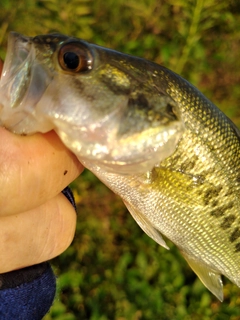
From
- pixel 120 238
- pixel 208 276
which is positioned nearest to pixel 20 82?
pixel 208 276

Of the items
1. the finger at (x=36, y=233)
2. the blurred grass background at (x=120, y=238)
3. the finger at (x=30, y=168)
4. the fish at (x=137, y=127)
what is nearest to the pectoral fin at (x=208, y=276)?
the fish at (x=137, y=127)

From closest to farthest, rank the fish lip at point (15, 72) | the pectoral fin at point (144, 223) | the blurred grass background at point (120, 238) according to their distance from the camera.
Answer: the fish lip at point (15, 72), the pectoral fin at point (144, 223), the blurred grass background at point (120, 238)

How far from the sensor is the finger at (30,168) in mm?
838

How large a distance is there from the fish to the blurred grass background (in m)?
1.04

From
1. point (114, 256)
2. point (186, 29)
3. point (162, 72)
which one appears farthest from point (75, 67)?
point (114, 256)

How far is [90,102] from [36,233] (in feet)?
1.36

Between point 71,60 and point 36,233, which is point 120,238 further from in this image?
point 71,60

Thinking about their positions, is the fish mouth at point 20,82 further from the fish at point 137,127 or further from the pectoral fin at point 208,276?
Answer: the pectoral fin at point 208,276

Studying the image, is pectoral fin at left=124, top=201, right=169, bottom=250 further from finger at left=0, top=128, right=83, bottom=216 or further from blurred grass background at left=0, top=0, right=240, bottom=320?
blurred grass background at left=0, top=0, right=240, bottom=320

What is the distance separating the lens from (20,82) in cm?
81

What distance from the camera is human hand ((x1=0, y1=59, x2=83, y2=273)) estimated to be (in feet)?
2.78

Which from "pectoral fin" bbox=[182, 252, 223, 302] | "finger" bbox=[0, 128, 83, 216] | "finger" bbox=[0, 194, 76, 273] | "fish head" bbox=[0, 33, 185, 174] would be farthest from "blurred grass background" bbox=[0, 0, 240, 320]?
"fish head" bbox=[0, 33, 185, 174]

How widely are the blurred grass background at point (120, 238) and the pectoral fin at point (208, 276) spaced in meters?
0.84

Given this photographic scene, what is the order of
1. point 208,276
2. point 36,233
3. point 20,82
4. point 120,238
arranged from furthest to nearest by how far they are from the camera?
point 120,238 < point 208,276 < point 36,233 < point 20,82
